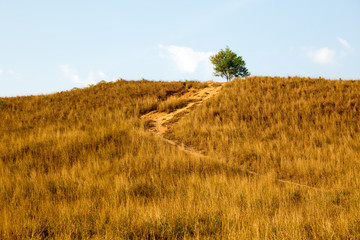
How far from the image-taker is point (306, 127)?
11445 millimetres

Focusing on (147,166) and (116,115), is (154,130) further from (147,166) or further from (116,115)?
(147,166)

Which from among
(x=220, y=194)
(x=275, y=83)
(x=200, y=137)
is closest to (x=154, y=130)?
(x=200, y=137)

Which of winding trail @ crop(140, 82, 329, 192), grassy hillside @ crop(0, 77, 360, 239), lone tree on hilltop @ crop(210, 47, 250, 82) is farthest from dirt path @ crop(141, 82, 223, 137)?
lone tree on hilltop @ crop(210, 47, 250, 82)

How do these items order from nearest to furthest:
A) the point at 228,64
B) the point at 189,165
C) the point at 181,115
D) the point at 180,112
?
the point at 189,165, the point at 181,115, the point at 180,112, the point at 228,64

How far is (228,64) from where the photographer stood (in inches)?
1751

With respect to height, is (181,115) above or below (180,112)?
below

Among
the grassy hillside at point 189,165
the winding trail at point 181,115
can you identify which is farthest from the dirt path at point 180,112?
the grassy hillside at point 189,165

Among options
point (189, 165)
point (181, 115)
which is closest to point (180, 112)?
point (181, 115)

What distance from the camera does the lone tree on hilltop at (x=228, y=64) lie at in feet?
145

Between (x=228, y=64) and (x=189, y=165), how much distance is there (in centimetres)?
3944

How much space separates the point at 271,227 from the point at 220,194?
5.86 feet

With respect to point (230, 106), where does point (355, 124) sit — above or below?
below

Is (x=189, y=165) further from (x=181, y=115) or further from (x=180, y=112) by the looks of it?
(x=180, y=112)

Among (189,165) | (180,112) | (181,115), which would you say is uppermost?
(180,112)
